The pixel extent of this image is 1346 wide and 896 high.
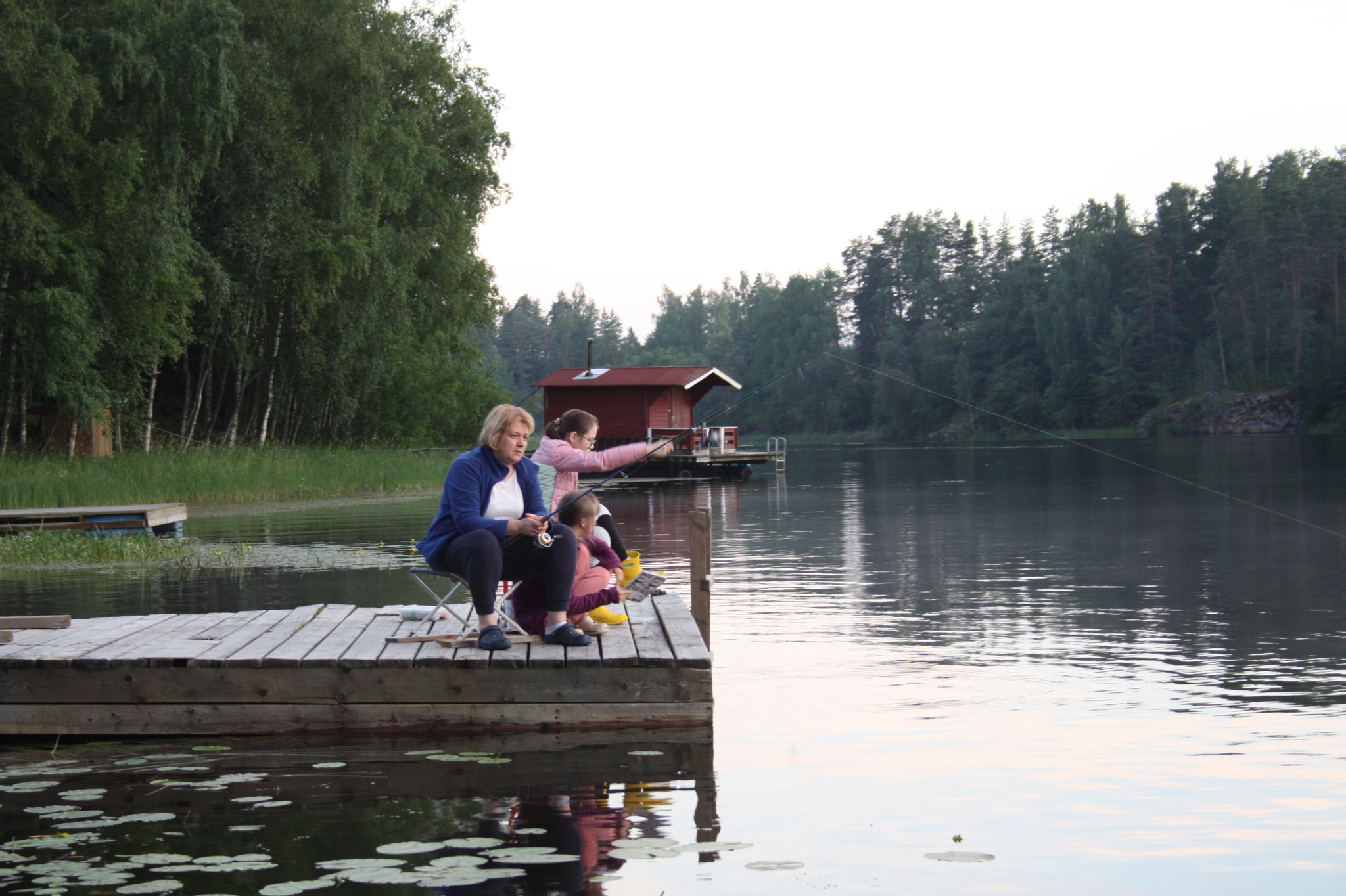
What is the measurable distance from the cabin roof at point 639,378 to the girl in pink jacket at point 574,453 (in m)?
39.7

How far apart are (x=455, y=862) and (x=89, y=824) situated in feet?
5.34

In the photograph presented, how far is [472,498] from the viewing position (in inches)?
260

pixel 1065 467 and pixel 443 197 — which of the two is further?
pixel 1065 467

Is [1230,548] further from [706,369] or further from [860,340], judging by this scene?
[860,340]

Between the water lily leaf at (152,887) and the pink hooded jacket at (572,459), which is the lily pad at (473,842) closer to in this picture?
the water lily leaf at (152,887)

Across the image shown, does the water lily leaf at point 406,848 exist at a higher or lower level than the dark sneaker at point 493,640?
lower

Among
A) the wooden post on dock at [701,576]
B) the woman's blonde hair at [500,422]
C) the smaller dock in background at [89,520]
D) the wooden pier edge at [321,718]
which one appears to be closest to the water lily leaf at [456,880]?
the wooden pier edge at [321,718]

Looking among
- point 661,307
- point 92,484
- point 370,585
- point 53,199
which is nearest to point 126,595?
point 370,585

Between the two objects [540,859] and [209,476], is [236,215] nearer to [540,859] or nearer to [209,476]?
[209,476]

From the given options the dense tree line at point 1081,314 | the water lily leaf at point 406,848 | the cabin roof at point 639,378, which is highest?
the dense tree line at point 1081,314

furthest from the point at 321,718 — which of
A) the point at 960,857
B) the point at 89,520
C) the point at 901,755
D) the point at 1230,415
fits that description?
the point at 1230,415

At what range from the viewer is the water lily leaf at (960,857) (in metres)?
4.90

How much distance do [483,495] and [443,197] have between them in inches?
1276

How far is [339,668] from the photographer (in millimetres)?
6555
